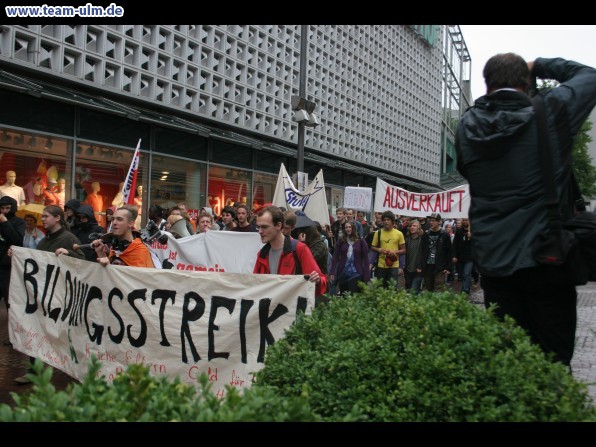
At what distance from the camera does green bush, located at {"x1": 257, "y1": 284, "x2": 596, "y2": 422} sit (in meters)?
2.23

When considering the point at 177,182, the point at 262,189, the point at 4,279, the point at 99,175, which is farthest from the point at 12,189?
the point at 262,189

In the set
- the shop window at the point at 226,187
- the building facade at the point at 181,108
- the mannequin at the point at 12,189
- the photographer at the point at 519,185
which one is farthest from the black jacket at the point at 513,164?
the shop window at the point at 226,187

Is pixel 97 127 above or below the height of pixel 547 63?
above

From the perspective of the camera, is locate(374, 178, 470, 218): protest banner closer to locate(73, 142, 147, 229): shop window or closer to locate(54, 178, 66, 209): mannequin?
locate(73, 142, 147, 229): shop window

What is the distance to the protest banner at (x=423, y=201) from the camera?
13.8m

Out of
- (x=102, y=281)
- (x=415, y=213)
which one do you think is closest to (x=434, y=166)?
(x=415, y=213)

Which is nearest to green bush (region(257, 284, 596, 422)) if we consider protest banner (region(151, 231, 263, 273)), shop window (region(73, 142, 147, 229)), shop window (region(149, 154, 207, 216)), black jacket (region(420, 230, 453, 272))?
protest banner (region(151, 231, 263, 273))

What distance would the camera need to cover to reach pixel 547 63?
3020 mm

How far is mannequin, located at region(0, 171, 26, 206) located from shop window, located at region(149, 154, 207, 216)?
17.7 feet

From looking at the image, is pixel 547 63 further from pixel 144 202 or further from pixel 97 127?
pixel 144 202

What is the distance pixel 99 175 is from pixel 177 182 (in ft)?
12.4

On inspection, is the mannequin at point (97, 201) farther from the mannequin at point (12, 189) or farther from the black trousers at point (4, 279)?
the black trousers at point (4, 279)

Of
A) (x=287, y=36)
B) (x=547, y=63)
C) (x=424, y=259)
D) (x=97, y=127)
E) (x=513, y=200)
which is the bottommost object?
(x=424, y=259)
